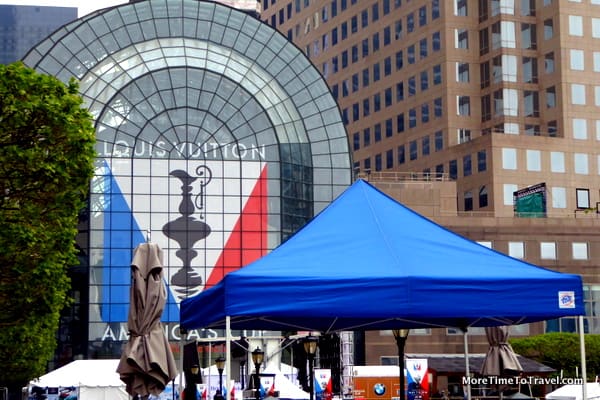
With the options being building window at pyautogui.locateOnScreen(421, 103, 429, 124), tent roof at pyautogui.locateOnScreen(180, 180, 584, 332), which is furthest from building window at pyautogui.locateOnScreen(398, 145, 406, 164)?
tent roof at pyautogui.locateOnScreen(180, 180, 584, 332)

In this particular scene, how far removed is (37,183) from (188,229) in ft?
125

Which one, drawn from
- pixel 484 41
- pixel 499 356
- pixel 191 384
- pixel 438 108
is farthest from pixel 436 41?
pixel 499 356

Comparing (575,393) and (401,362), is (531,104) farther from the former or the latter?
(401,362)

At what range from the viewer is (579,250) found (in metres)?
Result: 80.4

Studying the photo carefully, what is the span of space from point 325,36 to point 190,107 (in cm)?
5729

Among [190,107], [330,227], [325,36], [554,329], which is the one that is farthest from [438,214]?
[330,227]

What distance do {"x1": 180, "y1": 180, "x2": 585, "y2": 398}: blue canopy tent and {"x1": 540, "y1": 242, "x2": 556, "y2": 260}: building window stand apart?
6562cm

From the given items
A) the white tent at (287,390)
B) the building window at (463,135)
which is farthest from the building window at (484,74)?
the white tent at (287,390)

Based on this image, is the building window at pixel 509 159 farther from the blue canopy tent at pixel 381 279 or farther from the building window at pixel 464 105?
the blue canopy tent at pixel 381 279

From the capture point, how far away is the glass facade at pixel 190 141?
64312 millimetres

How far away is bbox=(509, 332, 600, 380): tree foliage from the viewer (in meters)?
76.1

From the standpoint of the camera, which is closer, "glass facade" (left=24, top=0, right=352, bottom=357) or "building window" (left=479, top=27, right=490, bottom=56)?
"glass facade" (left=24, top=0, right=352, bottom=357)

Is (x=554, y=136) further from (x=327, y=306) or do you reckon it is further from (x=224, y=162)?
(x=327, y=306)

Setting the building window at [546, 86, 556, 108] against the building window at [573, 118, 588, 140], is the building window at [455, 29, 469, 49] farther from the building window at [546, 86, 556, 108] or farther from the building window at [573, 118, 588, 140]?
the building window at [573, 118, 588, 140]
